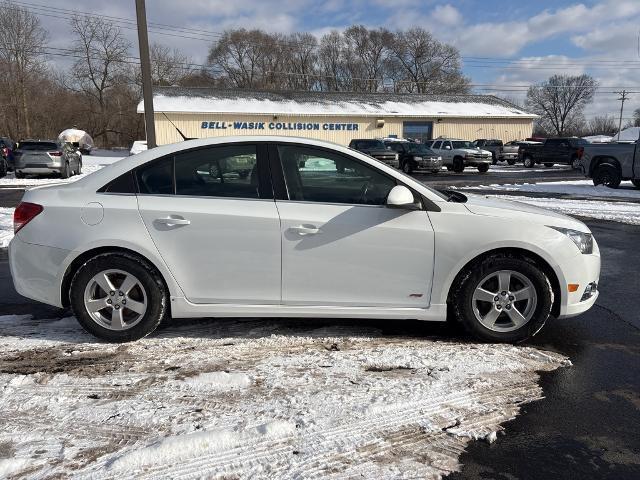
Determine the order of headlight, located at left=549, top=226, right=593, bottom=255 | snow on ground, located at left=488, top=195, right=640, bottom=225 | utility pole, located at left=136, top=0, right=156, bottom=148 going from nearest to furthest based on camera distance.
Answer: headlight, located at left=549, top=226, right=593, bottom=255
utility pole, located at left=136, top=0, right=156, bottom=148
snow on ground, located at left=488, top=195, right=640, bottom=225

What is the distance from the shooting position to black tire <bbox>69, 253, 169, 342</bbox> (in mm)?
3963

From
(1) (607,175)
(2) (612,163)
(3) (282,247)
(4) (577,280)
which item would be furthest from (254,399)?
(1) (607,175)

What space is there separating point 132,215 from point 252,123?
38.4 metres

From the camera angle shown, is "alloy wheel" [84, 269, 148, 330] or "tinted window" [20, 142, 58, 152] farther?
"tinted window" [20, 142, 58, 152]

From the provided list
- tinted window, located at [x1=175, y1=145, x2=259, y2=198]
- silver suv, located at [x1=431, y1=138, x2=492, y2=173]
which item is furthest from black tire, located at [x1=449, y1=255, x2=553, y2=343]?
silver suv, located at [x1=431, y1=138, x2=492, y2=173]

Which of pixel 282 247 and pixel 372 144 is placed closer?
pixel 282 247

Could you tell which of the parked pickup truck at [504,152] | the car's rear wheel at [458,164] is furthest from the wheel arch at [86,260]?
the parked pickup truck at [504,152]

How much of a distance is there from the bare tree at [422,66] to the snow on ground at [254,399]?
3205 inches

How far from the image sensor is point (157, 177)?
4.09 m

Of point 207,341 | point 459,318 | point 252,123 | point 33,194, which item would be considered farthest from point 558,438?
point 252,123

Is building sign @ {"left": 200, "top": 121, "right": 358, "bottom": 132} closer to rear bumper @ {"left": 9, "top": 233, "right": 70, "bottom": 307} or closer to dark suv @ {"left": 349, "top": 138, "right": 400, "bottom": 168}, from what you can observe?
dark suv @ {"left": 349, "top": 138, "right": 400, "bottom": 168}

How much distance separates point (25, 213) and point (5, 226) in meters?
6.63

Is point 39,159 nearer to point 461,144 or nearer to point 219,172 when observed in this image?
point 219,172

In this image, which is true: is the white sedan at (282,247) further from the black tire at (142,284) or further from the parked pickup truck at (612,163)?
the parked pickup truck at (612,163)
